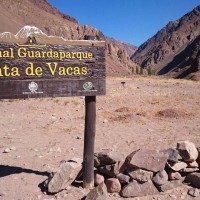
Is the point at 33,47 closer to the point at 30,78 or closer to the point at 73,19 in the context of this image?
the point at 30,78

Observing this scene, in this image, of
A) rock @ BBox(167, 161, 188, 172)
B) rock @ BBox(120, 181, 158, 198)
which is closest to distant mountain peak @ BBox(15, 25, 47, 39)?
rock @ BBox(120, 181, 158, 198)

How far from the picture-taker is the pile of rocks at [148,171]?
6.89 meters

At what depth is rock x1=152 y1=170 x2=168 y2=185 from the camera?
6.96m

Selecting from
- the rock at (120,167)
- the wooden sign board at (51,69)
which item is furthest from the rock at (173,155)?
the wooden sign board at (51,69)

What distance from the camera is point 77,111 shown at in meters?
15.8

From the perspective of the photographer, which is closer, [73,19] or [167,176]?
[167,176]

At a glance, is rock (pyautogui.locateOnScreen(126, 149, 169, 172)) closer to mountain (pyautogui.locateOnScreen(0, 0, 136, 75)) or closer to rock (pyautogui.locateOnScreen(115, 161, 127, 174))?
rock (pyautogui.locateOnScreen(115, 161, 127, 174))

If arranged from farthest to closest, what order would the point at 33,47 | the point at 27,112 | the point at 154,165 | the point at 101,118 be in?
the point at 27,112 < the point at 101,118 < the point at 154,165 < the point at 33,47

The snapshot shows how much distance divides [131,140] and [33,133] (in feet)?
10.3

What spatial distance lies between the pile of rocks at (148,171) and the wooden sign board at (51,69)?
139 cm

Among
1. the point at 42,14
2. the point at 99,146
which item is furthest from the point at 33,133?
the point at 42,14

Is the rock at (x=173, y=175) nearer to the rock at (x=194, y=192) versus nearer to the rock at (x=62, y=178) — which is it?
the rock at (x=194, y=192)

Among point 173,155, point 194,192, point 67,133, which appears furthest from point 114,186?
point 67,133

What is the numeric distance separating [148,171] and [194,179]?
916mm
